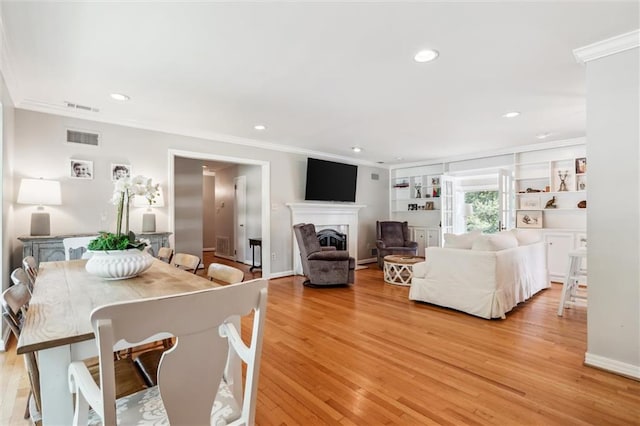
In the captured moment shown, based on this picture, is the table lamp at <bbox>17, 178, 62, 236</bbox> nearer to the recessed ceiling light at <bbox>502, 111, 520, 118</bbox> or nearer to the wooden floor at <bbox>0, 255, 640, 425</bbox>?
the wooden floor at <bbox>0, 255, 640, 425</bbox>

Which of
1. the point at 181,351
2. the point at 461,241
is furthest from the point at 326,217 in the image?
the point at 181,351

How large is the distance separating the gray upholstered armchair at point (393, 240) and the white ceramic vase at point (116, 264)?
5258 mm

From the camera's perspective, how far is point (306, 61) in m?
2.49

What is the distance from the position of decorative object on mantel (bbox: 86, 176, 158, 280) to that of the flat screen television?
4.23 m

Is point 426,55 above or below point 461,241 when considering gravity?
above

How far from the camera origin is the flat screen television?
19.8 feet

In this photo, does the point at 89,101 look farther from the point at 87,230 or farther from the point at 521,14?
the point at 521,14

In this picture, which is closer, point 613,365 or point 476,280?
point 613,365

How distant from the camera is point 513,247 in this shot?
381 centimetres

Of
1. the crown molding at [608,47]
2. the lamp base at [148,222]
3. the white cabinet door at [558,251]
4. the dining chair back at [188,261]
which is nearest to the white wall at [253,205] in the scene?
the lamp base at [148,222]

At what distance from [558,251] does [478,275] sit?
9.58 feet

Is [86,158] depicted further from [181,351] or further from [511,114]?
[511,114]

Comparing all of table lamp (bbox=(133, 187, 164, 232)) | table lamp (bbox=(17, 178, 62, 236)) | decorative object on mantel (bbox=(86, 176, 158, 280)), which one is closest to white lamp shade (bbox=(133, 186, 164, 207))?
table lamp (bbox=(133, 187, 164, 232))

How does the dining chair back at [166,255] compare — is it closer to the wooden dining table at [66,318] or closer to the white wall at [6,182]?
the wooden dining table at [66,318]
